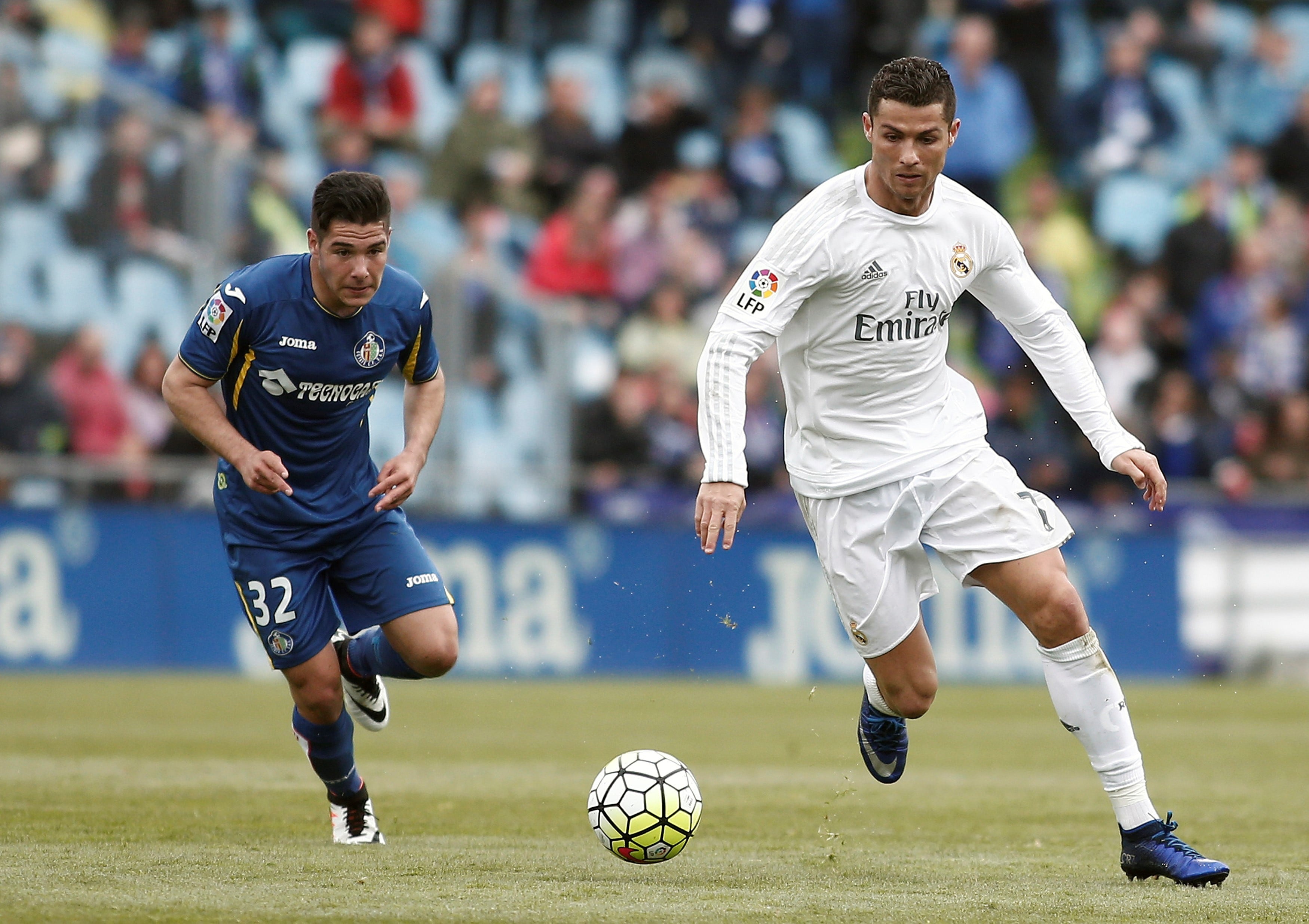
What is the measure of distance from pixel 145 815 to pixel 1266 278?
14.2 metres

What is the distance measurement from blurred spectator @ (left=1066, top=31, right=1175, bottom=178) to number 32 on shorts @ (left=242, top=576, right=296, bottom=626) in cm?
1462

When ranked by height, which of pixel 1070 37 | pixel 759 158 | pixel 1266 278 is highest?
pixel 1070 37

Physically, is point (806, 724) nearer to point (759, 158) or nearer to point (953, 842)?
point (953, 842)

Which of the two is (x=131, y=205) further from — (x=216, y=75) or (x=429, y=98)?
(x=429, y=98)

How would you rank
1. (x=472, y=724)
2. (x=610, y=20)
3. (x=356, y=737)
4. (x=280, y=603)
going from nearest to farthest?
(x=280, y=603), (x=356, y=737), (x=472, y=724), (x=610, y=20)

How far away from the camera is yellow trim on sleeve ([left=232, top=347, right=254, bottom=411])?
7.04 metres

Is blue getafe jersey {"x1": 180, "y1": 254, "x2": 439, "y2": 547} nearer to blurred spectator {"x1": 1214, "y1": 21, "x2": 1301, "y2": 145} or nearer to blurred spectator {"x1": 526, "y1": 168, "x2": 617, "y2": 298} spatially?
blurred spectator {"x1": 526, "y1": 168, "x2": 617, "y2": 298}

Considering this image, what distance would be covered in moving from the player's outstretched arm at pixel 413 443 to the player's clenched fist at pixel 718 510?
1.37 meters

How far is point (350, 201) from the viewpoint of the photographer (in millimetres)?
6750

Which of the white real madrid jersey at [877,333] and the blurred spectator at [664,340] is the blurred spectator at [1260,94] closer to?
the blurred spectator at [664,340]

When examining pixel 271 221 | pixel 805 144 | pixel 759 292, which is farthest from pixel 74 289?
pixel 759 292

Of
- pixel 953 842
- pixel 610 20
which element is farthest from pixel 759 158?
pixel 953 842

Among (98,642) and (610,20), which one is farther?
(610,20)

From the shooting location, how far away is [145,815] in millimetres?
7574
